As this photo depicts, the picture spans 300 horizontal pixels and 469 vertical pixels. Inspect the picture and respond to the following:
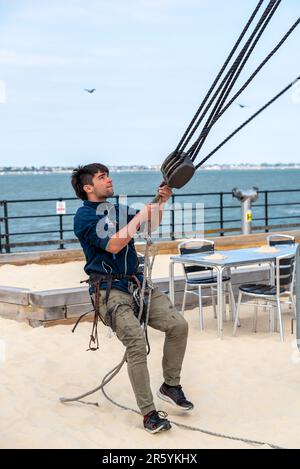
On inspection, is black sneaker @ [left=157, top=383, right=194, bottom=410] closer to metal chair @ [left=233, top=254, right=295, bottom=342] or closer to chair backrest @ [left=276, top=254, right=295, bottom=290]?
metal chair @ [left=233, top=254, right=295, bottom=342]

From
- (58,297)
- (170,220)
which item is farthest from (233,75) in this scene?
(170,220)

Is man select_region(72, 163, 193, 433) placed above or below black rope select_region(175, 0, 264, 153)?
below

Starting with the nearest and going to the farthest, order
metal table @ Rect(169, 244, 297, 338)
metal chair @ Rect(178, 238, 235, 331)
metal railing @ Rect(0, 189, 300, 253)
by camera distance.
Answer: metal table @ Rect(169, 244, 297, 338) < metal chair @ Rect(178, 238, 235, 331) < metal railing @ Rect(0, 189, 300, 253)

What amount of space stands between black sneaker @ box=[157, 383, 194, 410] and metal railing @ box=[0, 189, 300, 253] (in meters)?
5.22

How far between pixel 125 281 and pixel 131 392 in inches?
38.2

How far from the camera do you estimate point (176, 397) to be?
14.5ft

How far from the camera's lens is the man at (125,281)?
4.06m

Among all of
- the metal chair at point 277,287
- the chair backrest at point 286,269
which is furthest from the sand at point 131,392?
the chair backrest at point 286,269

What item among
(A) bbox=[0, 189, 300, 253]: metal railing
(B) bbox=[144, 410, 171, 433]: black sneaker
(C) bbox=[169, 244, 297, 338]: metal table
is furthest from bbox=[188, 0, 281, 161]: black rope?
(A) bbox=[0, 189, 300, 253]: metal railing

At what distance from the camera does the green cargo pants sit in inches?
161

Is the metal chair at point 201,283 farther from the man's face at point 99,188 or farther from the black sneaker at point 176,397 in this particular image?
the man's face at point 99,188

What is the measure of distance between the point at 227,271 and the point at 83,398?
9.36 feet

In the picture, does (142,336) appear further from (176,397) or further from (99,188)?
(99,188)
